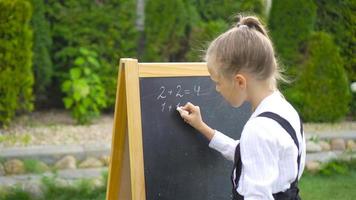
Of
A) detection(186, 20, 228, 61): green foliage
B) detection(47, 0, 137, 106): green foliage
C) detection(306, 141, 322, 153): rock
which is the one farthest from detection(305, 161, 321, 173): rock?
detection(47, 0, 137, 106): green foliage

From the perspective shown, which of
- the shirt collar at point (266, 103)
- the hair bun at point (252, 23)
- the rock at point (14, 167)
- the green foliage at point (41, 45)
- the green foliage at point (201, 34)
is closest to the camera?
the shirt collar at point (266, 103)

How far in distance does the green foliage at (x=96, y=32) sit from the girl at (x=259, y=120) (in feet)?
15.8

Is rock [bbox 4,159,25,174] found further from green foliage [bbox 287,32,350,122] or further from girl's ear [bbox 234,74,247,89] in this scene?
green foliage [bbox 287,32,350,122]

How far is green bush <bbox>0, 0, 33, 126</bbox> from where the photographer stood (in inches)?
242

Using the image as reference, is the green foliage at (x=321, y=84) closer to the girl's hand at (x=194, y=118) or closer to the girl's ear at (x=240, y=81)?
the girl's hand at (x=194, y=118)

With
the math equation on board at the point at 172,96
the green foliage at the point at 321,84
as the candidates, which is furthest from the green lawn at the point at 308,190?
the math equation on board at the point at 172,96

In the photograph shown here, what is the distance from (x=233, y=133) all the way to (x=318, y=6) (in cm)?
524

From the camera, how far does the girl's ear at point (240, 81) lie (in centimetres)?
225

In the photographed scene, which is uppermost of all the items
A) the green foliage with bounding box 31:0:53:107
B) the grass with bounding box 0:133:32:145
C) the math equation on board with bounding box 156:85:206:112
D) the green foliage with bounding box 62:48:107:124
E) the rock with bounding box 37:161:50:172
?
the math equation on board with bounding box 156:85:206:112

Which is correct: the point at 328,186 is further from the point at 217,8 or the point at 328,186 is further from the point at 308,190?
the point at 217,8

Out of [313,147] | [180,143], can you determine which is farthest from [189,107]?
[313,147]

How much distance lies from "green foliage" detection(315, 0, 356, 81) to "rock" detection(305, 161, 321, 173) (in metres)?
2.46

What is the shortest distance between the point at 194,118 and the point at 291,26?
5.00 m

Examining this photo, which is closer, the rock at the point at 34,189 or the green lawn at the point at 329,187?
the rock at the point at 34,189
